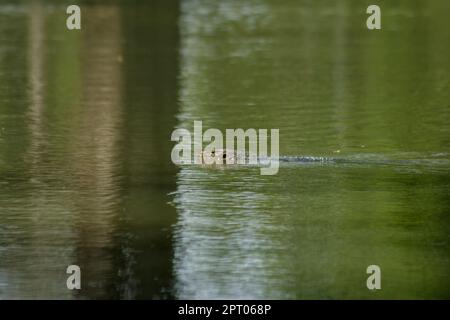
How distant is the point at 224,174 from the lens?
28.2m

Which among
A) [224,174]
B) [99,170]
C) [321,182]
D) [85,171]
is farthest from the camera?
[99,170]

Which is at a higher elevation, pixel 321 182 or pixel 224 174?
pixel 224 174

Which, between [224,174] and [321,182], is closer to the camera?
[321,182]

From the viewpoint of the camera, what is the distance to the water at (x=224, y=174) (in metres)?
20.8

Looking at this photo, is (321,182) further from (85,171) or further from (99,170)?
(85,171)

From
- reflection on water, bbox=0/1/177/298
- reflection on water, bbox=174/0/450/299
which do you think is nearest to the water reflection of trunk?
reflection on water, bbox=0/1/177/298

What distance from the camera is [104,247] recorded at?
22.1 meters

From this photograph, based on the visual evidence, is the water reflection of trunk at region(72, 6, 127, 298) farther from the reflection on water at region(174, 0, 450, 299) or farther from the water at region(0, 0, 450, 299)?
the reflection on water at region(174, 0, 450, 299)

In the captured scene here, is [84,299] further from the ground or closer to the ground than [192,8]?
closer to the ground

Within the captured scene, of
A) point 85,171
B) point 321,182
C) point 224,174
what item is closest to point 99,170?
point 85,171

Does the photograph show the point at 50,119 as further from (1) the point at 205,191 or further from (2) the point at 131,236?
(2) the point at 131,236

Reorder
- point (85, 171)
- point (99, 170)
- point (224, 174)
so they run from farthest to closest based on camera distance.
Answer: point (99, 170)
point (85, 171)
point (224, 174)
